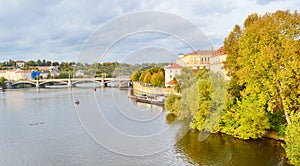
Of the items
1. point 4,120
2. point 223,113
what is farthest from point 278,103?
point 4,120

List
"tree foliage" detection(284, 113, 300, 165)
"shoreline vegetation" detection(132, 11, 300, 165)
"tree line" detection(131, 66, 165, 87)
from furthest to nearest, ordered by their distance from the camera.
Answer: "tree line" detection(131, 66, 165, 87)
"shoreline vegetation" detection(132, 11, 300, 165)
"tree foliage" detection(284, 113, 300, 165)

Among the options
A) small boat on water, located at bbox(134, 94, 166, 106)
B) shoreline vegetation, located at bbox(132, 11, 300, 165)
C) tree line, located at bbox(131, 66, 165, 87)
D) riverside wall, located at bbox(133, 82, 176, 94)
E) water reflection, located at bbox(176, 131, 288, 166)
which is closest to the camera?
water reflection, located at bbox(176, 131, 288, 166)

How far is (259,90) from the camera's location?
8.55 metres

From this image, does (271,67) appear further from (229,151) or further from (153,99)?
(153,99)

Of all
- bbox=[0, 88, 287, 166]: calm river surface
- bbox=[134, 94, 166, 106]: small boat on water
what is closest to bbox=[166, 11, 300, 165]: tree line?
bbox=[0, 88, 287, 166]: calm river surface

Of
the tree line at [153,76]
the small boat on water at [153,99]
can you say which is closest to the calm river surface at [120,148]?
the small boat on water at [153,99]

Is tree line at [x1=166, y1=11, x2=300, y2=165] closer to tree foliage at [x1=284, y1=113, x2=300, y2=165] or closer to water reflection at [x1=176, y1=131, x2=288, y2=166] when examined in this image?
tree foliage at [x1=284, y1=113, x2=300, y2=165]

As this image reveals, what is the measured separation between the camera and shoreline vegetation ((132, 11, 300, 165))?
26.0ft

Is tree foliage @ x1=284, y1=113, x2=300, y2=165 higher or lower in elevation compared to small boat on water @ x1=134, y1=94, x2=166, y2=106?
higher

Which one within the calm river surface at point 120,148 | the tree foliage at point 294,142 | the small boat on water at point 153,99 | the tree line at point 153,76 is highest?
the tree line at point 153,76

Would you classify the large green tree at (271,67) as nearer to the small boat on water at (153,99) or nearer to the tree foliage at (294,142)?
the tree foliage at (294,142)

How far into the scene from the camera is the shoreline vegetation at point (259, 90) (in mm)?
7926

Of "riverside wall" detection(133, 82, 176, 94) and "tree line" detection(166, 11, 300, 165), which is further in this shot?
"riverside wall" detection(133, 82, 176, 94)

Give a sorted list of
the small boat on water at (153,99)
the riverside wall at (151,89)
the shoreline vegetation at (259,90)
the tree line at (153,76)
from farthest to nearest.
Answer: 1. the tree line at (153,76)
2. the riverside wall at (151,89)
3. the small boat on water at (153,99)
4. the shoreline vegetation at (259,90)
